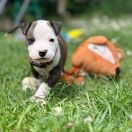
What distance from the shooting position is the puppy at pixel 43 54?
4.11 meters

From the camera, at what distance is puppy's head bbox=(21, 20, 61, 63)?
4.09 metres

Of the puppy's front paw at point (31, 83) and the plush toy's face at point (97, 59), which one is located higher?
the puppy's front paw at point (31, 83)

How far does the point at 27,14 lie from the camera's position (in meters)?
11.3

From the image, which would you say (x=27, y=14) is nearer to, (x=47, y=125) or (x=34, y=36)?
(x=34, y=36)

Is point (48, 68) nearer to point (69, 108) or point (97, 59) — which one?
point (69, 108)

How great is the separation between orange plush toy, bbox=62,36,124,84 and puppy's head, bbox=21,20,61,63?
1140mm

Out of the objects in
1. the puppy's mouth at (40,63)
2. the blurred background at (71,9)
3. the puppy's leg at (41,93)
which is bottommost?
the blurred background at (71,9)

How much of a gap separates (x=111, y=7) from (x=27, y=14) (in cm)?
259

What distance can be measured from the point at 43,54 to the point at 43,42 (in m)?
0.10

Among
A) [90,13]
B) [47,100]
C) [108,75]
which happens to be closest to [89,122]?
[47,100]

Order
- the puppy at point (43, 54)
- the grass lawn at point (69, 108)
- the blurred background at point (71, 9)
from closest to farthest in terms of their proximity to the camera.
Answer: the grass lawn at point (69, 108), the puppy at point (43, 54), the blurred background at point (71, 9)

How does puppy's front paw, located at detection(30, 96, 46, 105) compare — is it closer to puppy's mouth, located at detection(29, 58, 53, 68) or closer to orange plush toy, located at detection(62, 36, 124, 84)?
puppy's mouth, located at detection(29, 58, 53, 68)

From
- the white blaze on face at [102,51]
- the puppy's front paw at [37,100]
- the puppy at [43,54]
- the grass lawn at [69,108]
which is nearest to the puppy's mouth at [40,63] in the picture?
the puppy at [43,54]

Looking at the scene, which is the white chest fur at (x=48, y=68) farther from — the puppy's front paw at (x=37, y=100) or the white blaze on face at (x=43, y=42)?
the puppy's front paw at (x=37, y=100)
